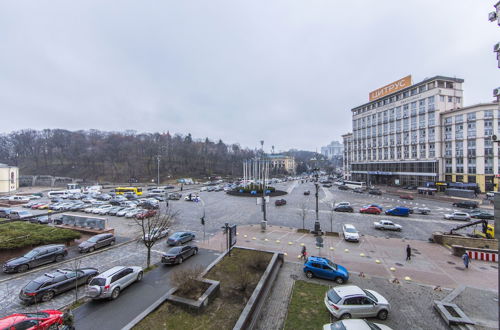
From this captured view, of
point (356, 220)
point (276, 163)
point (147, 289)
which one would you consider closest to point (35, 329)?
point (147, 289)

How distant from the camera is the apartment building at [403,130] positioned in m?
57.5

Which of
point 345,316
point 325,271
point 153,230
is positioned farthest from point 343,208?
→ point 153,230

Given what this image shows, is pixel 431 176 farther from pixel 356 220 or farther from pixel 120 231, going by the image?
pixel 120 231

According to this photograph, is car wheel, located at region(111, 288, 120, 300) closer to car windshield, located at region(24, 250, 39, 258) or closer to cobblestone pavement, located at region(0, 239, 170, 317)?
cobblestone pavement, located at region(0, 239, 170, 317)

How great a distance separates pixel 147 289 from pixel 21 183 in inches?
4183

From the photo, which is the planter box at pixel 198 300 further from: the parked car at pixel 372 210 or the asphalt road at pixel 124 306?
the parked car at pixel 372 210

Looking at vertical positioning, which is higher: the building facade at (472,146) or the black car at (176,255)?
the building facade at (472,146)

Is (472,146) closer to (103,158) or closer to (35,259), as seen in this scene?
(35,259)

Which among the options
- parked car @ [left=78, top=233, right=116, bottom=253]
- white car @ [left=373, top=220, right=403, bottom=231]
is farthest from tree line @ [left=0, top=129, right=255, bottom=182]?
white car @ [left=373, top=220, right=403, bottom=231]

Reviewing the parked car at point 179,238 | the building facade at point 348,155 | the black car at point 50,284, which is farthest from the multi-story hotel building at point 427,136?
the black car at point 50,284

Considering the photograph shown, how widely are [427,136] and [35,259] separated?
264ft

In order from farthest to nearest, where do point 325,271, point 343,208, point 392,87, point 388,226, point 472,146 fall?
point 392,87, point 472,146, point 343,208, point 388,226, point 325,271

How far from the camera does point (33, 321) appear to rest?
812 centimetres

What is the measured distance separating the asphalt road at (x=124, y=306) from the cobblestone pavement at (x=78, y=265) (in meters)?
1.98
